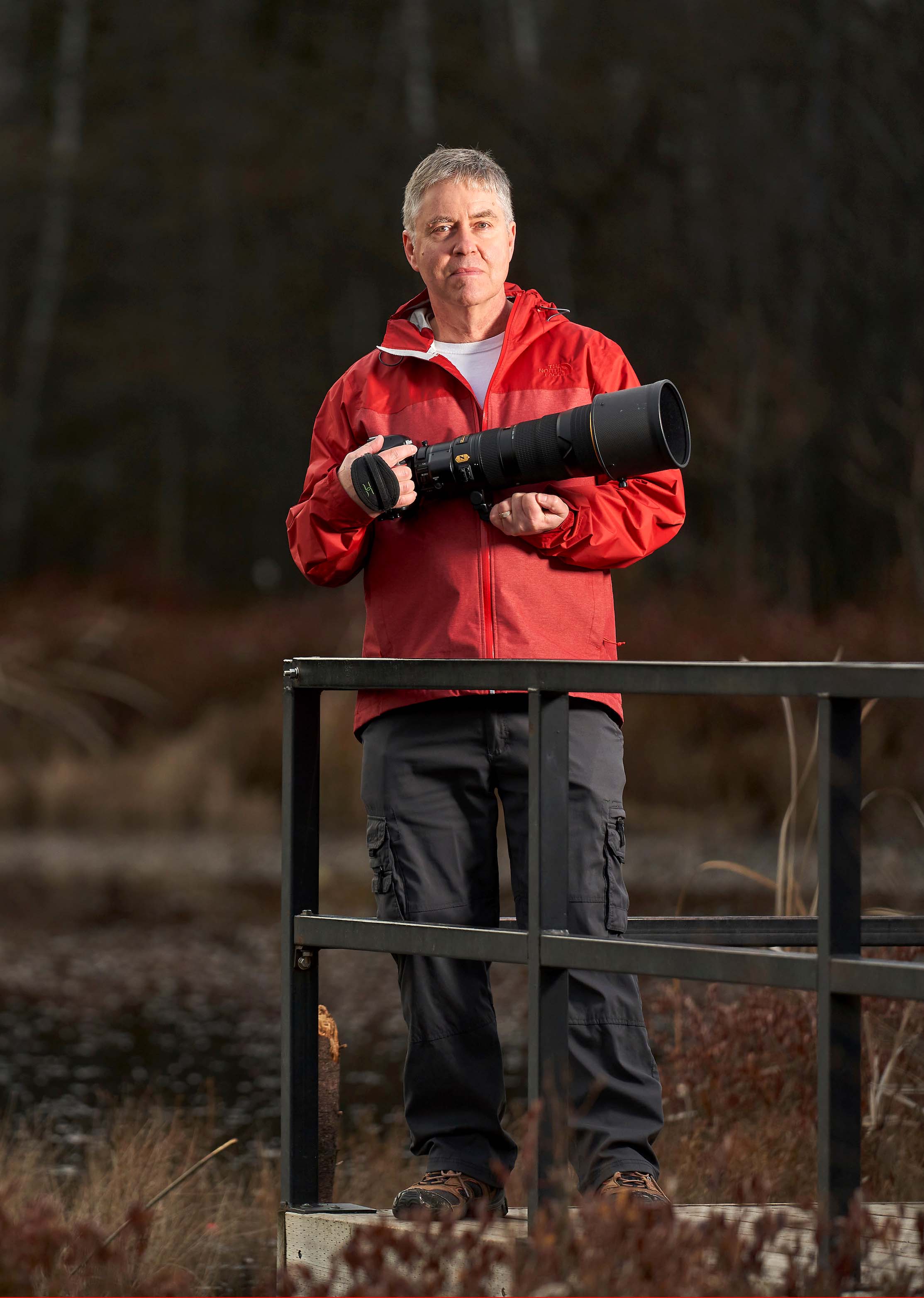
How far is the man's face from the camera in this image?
3318 millimetres

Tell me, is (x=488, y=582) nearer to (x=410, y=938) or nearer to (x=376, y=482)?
(x=376, y=482)

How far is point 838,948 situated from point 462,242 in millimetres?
1318

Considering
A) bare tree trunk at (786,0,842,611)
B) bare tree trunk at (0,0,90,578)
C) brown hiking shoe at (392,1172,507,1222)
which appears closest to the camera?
brown hiking shoe at (392,1172,507,1222)

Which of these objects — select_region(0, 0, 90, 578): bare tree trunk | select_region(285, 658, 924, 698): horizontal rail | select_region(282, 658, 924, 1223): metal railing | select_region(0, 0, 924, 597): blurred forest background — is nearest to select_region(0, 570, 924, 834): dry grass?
select_region(0, 0, 924, 597): blurred forest background

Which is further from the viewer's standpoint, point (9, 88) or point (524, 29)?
point (9, 88)

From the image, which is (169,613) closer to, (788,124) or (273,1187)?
(788,124)

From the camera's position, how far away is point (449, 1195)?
10.4ft

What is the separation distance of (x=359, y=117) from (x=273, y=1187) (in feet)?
63.3

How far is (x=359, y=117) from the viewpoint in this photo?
73.8ft

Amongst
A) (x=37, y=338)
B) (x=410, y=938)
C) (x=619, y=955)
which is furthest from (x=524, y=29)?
(x=619, y=955)

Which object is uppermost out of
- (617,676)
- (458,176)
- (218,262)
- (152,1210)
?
(218,262)

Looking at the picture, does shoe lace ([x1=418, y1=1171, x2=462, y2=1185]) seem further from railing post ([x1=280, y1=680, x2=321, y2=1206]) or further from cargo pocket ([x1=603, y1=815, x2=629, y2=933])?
cargo pocket ([x1=603, y1=815, x2=629, y2=933])

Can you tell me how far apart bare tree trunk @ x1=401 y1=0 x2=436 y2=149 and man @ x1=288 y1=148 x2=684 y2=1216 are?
18183mm

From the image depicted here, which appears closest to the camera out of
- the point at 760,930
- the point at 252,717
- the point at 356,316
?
the point at 760,930
